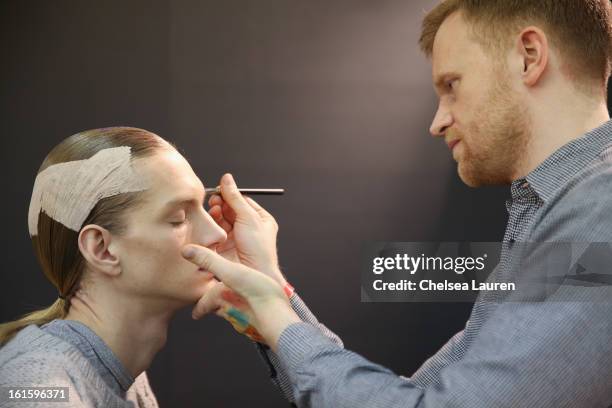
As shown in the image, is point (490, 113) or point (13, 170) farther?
point (13, 170)

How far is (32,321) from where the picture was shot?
4.83 feet

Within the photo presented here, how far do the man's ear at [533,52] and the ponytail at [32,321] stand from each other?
3.64ft

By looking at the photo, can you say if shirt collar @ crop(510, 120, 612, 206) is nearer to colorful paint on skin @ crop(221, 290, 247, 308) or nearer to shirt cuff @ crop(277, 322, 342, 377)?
shirt cuff @ crop(277, 322, 342, 377)

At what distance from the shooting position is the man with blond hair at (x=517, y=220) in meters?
1.04

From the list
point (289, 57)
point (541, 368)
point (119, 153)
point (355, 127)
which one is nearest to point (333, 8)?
point (289, 57)

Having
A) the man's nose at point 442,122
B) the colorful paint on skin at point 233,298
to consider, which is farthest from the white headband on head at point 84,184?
the man's nose at point 442,122

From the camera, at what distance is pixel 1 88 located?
7.36 ft

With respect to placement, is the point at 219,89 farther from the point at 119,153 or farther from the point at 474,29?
the point at 474,29

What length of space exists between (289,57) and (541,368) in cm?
159

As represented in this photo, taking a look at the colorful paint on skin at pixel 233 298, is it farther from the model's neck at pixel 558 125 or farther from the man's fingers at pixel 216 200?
the model's neck at pixel 558 125

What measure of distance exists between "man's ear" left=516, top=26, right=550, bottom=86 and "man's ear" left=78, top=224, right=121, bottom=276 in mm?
937

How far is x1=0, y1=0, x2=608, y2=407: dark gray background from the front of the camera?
2258 millimetres

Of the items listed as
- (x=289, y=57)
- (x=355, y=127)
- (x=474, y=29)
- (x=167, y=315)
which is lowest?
(x=167, y=315)

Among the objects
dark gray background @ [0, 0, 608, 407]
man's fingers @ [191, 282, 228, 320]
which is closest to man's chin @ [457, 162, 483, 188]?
man's fingers @ [191, 282, 228, 320]
